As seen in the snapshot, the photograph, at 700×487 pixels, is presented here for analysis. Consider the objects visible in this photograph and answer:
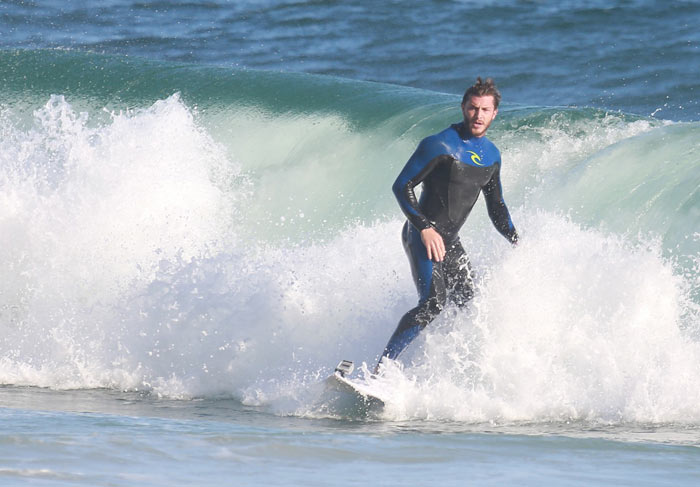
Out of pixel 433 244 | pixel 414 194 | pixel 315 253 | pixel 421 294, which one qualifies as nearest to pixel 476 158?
pixel 414 194

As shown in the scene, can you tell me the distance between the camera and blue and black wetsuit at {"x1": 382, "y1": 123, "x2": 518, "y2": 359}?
5.49 meters

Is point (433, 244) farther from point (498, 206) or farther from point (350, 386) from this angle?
point (350, 386)

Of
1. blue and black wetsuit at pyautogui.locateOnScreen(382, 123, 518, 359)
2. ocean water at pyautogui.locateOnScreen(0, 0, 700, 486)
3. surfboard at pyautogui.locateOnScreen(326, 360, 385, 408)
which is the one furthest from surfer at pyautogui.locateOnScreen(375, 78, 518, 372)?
ocean water at pyautogui.locateOnScreen(0, 0, 700, 486)

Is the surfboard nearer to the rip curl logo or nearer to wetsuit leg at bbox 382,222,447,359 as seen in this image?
wetsuit leg at bbox 382,222,447,359

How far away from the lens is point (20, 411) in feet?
17.7

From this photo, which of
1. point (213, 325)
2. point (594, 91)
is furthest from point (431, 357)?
point (594, 91)

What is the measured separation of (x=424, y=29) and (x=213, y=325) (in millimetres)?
10642

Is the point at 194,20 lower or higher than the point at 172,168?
higher

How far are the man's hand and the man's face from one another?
0.59 meters

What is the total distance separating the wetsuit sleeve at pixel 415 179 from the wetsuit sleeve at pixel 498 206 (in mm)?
414

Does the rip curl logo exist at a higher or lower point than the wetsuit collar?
lower

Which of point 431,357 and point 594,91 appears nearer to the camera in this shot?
point 431,357

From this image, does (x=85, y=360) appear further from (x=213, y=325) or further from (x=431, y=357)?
(x=431, y=357)

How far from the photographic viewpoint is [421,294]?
219 inches
